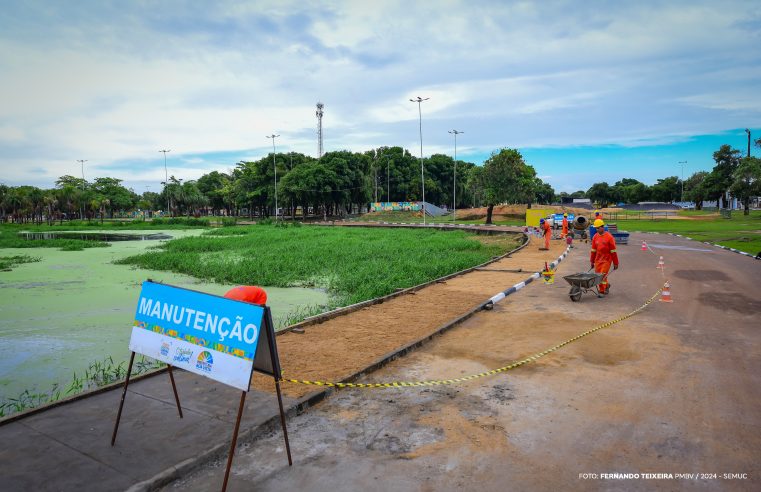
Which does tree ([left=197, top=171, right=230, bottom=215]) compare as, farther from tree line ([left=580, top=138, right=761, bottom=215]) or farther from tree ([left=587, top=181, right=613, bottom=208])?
tree ([left=587, top=181, right=613, bottom=208])

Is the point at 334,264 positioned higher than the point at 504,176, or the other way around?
the point at 504,176

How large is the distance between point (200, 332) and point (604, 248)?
1020cm

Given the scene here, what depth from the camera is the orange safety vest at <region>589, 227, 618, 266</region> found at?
11.5 m

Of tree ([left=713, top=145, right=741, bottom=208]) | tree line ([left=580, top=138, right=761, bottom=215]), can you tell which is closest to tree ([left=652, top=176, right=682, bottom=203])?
tree line ([left=580, top=138, right=761, bottom=215])

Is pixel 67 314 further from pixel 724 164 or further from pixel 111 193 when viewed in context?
pixel 111 193

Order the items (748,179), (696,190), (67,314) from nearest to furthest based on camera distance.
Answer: (67,314)
(748,179)
(696,190)

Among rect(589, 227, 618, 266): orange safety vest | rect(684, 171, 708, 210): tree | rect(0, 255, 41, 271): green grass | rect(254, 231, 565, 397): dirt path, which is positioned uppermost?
rect(684, 171, 708, 210): tree

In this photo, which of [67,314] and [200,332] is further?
[67,314]

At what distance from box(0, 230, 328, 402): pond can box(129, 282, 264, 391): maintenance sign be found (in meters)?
4.31

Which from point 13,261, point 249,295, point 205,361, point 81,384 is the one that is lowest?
point 81,384

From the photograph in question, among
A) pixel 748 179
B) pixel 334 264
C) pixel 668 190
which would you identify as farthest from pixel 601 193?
pixel 334 264

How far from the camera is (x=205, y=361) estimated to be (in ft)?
13.7

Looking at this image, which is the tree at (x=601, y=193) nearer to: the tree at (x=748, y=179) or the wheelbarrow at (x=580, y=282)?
the tree at (x=748, y=179)

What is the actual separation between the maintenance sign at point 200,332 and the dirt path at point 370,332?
1.74m
